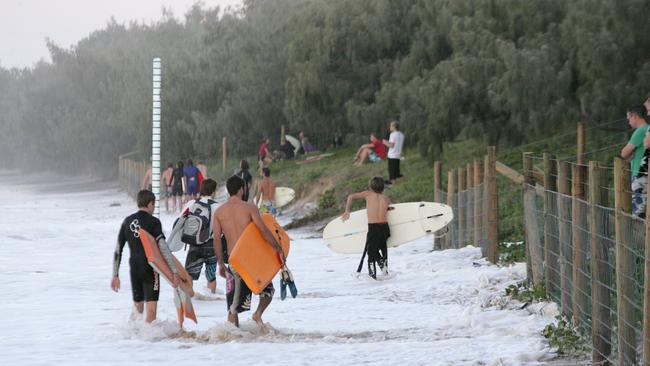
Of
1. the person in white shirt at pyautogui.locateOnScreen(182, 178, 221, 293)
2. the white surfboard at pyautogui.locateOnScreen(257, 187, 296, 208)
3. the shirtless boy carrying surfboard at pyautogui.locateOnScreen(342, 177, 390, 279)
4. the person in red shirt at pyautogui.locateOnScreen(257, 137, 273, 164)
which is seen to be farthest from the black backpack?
the person in red shirt at pyautogui.locateOnScreen(257, 137, 273, 164)

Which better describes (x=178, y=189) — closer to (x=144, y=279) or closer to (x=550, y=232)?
(x=144, y=279)

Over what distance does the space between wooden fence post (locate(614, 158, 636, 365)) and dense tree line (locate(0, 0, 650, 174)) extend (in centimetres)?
2059

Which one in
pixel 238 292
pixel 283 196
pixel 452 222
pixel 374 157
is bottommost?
pixel 238 292

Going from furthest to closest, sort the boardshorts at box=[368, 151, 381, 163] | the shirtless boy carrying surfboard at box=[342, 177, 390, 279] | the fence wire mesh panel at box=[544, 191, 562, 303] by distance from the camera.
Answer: the boardshorts at box=[368, 151, 381, 163] → the shirtless boy carrying surfboard at box=[342, 177, 390, 279] → the fence wire mesh panel at box=[544, 191, 562, 303]

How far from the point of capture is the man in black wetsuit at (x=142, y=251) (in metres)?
11.3

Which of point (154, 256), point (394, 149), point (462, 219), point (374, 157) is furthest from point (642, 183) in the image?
point (374, 157)

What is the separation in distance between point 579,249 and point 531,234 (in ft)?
12.2

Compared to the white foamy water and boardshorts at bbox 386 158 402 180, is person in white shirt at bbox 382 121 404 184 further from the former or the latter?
the white foamy water

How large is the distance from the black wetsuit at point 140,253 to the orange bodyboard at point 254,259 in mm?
782

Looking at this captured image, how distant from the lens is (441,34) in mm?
35625

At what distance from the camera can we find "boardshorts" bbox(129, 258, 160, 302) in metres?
11.4

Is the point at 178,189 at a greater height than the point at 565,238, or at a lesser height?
greater

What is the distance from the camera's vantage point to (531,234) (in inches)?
538

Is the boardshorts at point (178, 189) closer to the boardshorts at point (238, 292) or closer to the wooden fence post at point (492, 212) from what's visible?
the wooden fence post at point (492, 212)
